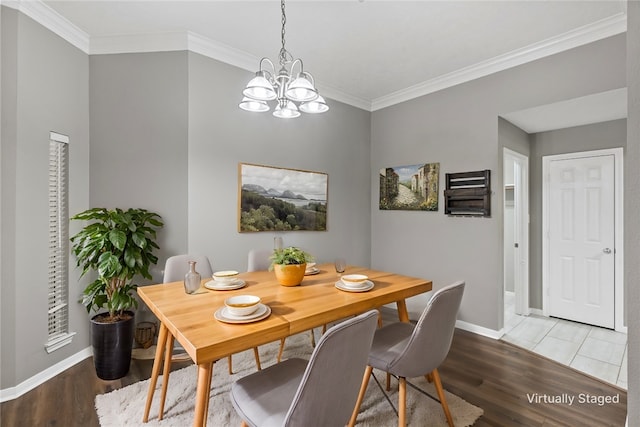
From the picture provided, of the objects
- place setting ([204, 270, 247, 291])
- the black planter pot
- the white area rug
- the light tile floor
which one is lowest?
the light tile floor

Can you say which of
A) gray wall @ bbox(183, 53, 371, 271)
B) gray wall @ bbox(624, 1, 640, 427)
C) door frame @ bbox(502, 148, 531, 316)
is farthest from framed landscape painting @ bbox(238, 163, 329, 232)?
gray wall @ bbox(624, 1, 640, 427)

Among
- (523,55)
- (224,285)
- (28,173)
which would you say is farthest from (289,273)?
(523,55)

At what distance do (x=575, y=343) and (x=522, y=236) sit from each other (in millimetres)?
1285

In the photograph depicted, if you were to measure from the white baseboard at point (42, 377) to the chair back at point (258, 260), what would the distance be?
1602 millimetres

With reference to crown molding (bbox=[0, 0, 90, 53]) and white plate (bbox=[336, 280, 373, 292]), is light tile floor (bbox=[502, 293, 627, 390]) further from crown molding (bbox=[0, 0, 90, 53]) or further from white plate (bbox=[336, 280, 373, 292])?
crown molding (bbox=[0, 0, 90, 53])

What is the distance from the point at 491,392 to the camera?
2188 mm

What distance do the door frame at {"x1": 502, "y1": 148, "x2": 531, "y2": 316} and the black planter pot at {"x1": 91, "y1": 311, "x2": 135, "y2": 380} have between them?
4.32 m

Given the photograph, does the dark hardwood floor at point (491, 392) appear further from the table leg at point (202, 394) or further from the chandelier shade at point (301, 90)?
the chandelier shade at point (301, 90)

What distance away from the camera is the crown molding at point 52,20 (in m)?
2.17

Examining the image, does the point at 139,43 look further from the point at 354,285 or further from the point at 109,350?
the point at 354,285

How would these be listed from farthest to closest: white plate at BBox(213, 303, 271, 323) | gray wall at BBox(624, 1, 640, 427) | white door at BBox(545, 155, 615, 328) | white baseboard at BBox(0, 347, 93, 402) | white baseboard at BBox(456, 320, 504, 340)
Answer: white door at BBox(545, 155, 615, 328)
white baseboard at BBox(456, 320, 504, 340)
white baseboard at BBox(0, 347, 93, 402)
white plate at BBox(213, 303, 271, 323)
gray wall at BBox(624, 1, 640, 427)

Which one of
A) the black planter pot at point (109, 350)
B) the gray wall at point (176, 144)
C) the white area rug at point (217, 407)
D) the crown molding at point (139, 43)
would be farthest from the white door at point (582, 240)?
the black planter pot at point (109, 350)

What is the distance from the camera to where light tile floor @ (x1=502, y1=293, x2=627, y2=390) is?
2547 millimetres

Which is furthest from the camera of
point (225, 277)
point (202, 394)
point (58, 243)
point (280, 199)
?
point (280, 199)
